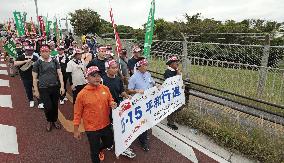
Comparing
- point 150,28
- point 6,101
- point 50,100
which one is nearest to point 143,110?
point 50,100

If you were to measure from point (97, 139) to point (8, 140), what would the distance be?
2.76 metres

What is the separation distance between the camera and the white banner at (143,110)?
5.70 meters

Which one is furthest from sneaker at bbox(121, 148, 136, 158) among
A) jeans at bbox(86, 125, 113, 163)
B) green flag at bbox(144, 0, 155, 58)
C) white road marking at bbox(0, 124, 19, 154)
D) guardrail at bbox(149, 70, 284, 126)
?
green flag at bbox(144, 0, 155, 58)

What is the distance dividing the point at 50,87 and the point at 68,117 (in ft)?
5.45

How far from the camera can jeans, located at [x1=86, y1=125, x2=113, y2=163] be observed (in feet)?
17.9

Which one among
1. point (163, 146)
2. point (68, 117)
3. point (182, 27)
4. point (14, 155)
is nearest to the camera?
point (14, 155)

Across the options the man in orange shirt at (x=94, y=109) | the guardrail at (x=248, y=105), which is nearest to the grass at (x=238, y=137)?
the guardrail at (x=248, y=105)

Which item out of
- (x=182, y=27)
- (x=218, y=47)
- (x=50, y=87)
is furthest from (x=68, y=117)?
(x=182, y=27)

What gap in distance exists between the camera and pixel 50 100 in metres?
7.70

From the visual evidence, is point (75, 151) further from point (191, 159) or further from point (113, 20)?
point (113, 20)

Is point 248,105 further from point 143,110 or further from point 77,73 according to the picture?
point 77,73

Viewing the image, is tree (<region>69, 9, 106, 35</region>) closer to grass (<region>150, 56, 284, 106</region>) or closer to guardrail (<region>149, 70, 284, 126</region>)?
grass (<region>150, 56, 284, 106</region>)

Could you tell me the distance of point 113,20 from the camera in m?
8.21

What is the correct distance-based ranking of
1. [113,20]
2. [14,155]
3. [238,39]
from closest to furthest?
[14,155]
[113,20]
[238,39]
